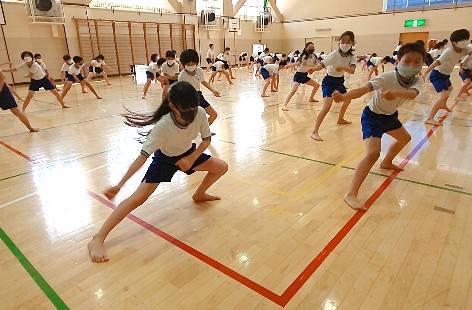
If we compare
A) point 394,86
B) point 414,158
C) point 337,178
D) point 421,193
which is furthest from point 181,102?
point 414,158

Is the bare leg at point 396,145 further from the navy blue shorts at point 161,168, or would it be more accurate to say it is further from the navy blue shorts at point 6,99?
the navy blue shorts at point 6,99

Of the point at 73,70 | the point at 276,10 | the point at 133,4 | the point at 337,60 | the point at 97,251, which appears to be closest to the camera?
the point at 97,251

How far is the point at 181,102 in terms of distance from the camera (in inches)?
85.7

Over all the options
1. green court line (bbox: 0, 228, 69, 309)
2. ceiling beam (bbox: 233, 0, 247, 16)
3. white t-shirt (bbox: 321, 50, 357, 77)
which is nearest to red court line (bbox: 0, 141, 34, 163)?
green court line (bbox: 0, 228, 69, 309)

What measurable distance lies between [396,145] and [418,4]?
71.5 ft

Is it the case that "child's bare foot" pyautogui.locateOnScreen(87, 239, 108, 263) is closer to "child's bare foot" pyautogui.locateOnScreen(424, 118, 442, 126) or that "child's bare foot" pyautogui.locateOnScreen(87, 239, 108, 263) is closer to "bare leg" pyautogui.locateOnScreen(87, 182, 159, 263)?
"bare leg" pyautogui.locateOnScreen(87, 182, 159, 263)

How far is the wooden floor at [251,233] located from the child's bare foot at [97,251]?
0.05 metres

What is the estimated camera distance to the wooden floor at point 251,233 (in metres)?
1.95

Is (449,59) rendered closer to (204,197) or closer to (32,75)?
(204,197)

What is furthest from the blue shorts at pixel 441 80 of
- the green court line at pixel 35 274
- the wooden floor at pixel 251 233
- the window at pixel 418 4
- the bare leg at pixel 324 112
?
the window at pixel 418 4

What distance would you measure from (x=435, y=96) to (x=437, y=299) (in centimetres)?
850

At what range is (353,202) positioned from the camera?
9.68 feet

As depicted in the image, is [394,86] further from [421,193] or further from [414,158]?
[414,158]

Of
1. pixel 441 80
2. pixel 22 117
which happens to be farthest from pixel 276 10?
pixel 22 117
